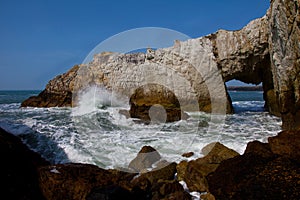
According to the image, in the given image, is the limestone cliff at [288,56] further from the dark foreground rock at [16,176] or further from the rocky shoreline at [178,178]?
the dark foreground rock at [16,176]

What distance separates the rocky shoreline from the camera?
10.4ft

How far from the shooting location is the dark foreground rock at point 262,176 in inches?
118

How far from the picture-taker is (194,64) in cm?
1444

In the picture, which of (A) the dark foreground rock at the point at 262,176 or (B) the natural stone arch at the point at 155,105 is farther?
(B) the natural stone arch at the point at 155,105

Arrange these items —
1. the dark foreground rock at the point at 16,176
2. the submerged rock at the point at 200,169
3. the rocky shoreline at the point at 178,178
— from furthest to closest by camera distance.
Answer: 1. the submerged rock at the point at 200,169
2. the dark foreground rock at the point at 16,176
3. the rocky shoreline at the point at 178,178

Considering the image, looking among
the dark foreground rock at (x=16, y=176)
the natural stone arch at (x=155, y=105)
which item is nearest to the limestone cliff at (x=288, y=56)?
the natural stone arch at (x=155, y=105)

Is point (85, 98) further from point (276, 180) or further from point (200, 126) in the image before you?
point (276, 180)

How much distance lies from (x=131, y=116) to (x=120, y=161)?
23.0 ft

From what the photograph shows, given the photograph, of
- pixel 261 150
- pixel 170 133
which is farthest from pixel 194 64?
pixel 261 150

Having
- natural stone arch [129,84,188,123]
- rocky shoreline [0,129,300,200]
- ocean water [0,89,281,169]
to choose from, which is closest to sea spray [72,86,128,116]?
natural stone arch [129,84,188,123]

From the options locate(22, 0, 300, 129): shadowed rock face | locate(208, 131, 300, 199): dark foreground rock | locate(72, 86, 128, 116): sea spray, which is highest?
locate(22, 0, 300, 129): shadowed rock face

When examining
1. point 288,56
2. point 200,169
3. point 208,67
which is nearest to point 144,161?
point 200,169

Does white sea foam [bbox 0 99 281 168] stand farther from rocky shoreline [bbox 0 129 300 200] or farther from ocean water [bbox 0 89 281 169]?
rocky shoreline [bbox 0 129 300 200]

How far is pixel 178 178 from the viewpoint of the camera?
4.83 m
